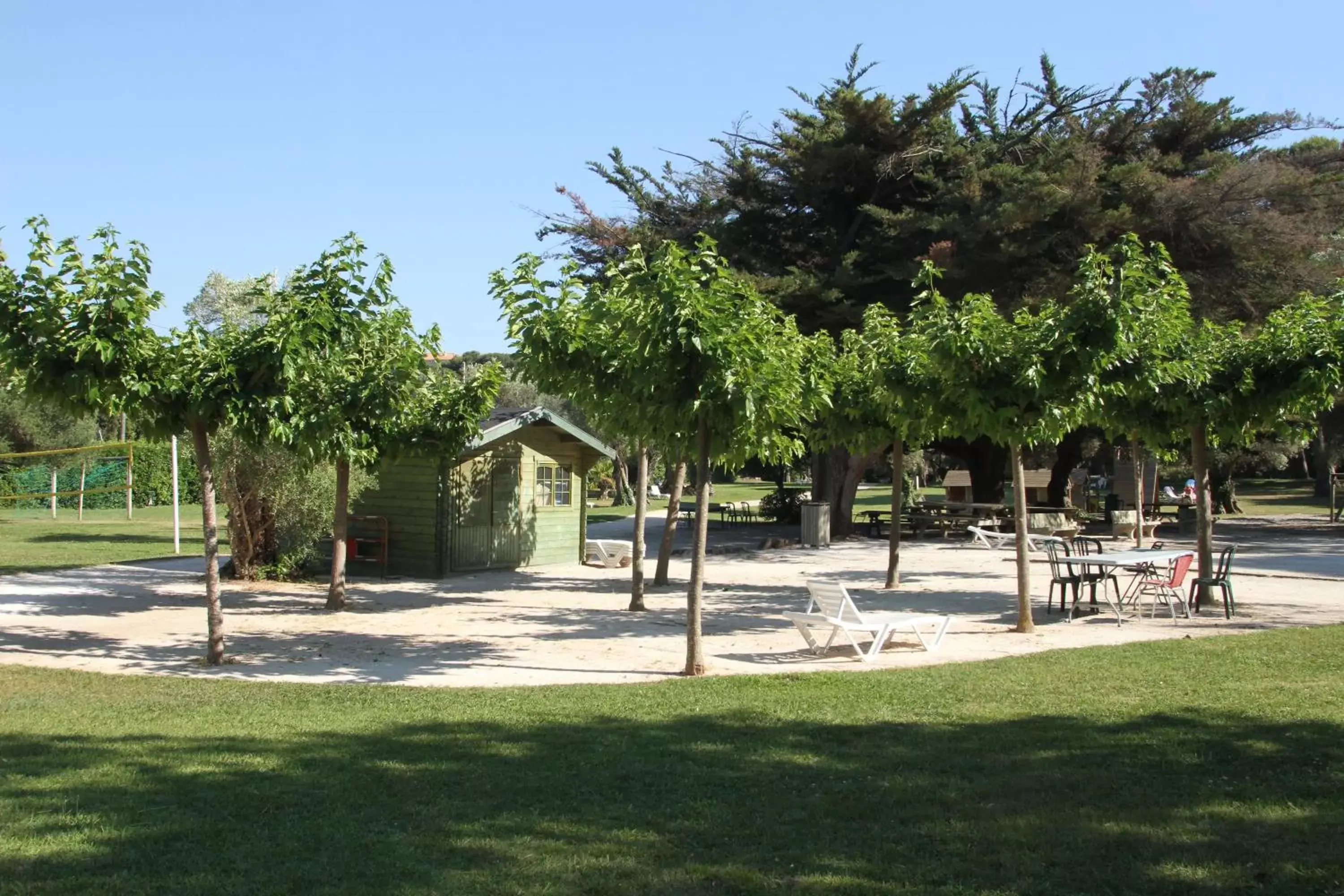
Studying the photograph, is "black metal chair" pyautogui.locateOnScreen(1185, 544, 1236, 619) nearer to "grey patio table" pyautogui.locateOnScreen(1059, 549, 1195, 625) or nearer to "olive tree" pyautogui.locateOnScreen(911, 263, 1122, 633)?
"grey patio table" pyautogui.locateOnScreen(1059, 549, 1195, 625)

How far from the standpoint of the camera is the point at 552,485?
22.3 meters

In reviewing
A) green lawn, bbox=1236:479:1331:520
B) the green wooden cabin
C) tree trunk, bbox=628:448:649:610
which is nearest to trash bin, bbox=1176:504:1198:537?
green lawn, bbox=1236:479:1331:520

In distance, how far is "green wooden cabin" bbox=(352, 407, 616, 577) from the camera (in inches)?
774

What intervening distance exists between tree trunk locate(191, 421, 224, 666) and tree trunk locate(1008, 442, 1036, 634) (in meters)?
7.93

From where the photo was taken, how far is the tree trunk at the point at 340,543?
50.1ft

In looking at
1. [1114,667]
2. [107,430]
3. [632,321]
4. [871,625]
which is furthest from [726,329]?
[107,430]

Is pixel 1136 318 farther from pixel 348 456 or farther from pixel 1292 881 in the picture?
pixel 348 456

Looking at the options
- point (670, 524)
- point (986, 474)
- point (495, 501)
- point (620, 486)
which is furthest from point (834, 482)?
point (620, 486)

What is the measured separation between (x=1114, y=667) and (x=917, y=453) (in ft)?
174

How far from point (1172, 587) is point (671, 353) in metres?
7.63

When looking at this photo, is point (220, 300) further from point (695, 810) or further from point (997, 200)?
point (695, 810)

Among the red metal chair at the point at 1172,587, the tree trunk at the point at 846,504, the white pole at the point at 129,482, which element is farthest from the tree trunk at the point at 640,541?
the white pole at the point at 129,482

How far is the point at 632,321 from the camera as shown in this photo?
9492 millimetres

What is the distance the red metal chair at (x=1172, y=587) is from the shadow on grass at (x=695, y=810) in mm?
6686
